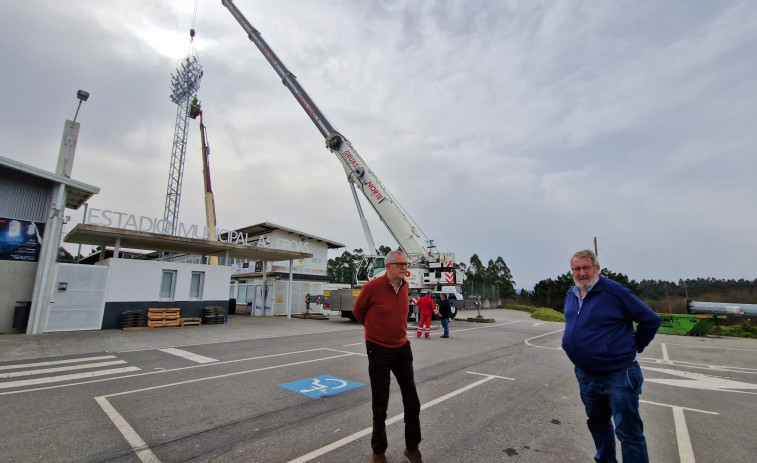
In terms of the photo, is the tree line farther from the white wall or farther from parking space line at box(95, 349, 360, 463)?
parking space line at box(95, 349, 360, 463)

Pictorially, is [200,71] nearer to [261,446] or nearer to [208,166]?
[208,166]

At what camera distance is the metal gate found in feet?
41.6

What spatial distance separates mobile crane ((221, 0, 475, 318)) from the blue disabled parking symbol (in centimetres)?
1068

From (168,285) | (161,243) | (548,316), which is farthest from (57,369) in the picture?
(548,316)

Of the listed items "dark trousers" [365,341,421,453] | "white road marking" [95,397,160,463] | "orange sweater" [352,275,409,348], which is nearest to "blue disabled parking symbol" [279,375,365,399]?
"white road marking" [95,397,160,463]

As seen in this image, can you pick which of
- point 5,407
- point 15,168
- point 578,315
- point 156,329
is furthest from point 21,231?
point 578,315

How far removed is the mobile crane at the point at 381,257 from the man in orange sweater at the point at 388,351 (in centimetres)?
1346

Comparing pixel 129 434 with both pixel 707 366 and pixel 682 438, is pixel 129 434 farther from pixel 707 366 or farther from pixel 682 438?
pixel 707 366

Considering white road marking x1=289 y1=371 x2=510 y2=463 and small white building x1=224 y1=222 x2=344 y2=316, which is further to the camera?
small white building x1=224 y1=222 x2=344 y2=316

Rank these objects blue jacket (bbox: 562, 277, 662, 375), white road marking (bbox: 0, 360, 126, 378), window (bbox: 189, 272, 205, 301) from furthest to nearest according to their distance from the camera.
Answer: window (bbox: 189, 272, 205, 301) < white road marking (bbox: 0, 360, 126, 378) < blue jacket (bbox: 562, 277, 662, 375)

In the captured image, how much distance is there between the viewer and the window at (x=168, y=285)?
15.8 metres

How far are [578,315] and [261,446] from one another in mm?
3212

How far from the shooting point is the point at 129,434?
3715 mm

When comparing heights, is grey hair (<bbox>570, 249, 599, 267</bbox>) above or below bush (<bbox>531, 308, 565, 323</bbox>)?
above
